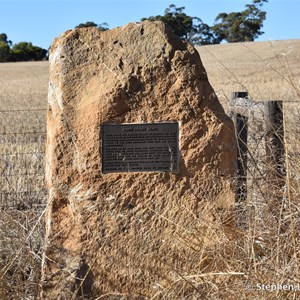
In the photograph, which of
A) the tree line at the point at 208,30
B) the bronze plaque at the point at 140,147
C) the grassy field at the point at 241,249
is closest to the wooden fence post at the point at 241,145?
the grassy field at the point at 241,249

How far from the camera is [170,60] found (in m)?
4.22

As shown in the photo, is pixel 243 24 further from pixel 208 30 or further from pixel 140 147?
pixel 140 147

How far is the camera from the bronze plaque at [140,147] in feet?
13.6

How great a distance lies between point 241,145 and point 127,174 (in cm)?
131

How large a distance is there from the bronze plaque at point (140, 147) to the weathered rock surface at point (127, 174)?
46mm

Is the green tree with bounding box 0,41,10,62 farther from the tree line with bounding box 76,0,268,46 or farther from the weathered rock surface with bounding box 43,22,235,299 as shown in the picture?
the weathered rock surface with bounding box 43,22,235,299

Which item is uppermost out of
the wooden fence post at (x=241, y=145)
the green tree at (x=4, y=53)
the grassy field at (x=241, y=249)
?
the green tree at (x=4, y=53)

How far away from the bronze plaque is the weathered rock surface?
46 millimetres

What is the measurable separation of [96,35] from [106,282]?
1655 millimetres

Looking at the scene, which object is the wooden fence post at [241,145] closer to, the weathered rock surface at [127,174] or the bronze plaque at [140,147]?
the weathered rock surface at [127,174]

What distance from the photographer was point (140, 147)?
418 cm

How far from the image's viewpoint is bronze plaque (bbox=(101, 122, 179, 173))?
4156 millimetres

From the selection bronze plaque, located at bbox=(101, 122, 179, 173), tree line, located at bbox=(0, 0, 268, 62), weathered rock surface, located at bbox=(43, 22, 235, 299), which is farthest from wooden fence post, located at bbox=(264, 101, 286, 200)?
tree line, located at bbox=(0, 0, 268, 62)

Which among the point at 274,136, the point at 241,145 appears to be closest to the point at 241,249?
the point at 274,136
